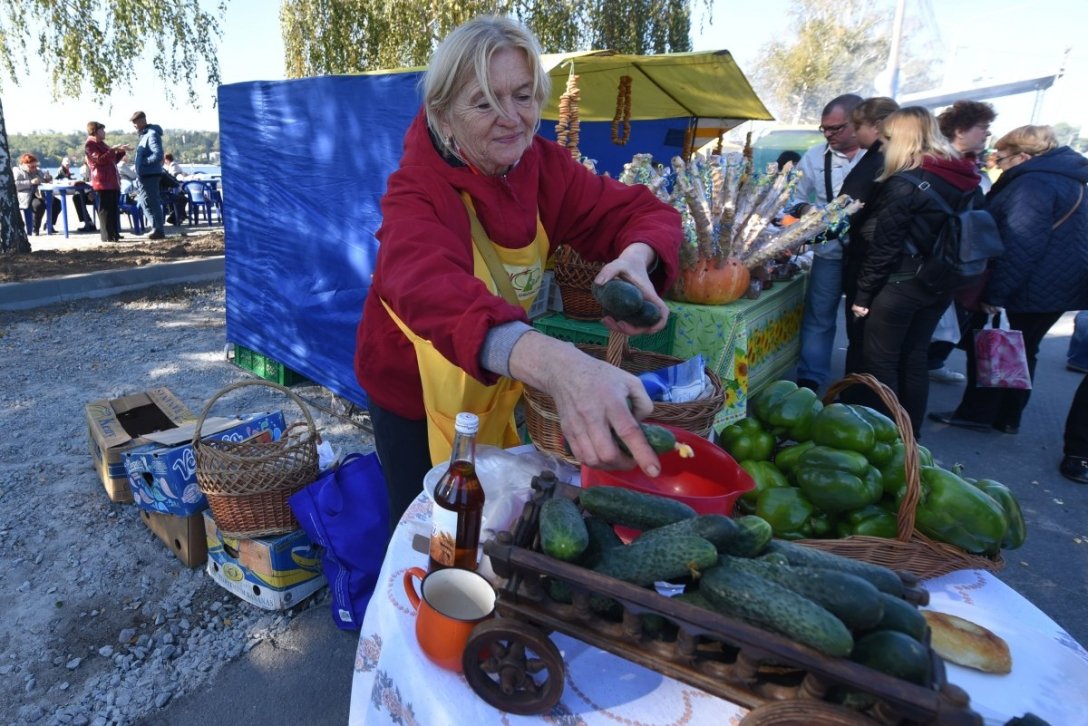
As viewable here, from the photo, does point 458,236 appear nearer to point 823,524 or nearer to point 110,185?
point 823,524

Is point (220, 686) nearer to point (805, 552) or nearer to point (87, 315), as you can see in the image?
point (805, 552)

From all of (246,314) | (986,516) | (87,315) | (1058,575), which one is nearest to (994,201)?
(1058,575)

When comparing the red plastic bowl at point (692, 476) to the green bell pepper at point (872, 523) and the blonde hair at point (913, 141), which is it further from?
the blonde hair at point (913, 141)

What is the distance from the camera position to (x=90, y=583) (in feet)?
9.06

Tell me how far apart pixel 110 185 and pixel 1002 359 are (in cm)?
1221

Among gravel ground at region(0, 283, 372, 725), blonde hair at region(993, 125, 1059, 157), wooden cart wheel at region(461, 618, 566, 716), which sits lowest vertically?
gravel ground at region(0, 283, 372, 725)

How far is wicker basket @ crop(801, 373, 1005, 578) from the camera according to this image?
3.96ft

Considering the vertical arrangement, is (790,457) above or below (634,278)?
below

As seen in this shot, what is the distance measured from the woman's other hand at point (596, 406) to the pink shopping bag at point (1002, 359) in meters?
4.44

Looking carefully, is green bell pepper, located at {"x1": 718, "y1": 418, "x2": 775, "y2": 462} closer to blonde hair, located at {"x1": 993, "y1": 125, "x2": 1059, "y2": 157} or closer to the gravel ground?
the gravel ground

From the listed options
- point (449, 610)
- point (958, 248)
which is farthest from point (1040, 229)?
point (449, 610)

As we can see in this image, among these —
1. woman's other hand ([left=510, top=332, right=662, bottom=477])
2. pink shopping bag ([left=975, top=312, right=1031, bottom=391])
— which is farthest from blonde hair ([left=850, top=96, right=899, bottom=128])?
woman's other hand ([left=510, top=332, right=662, bottom=477])

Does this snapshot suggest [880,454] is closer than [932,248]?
Yes

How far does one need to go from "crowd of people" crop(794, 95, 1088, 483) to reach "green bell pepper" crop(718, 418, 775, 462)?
2680mm
